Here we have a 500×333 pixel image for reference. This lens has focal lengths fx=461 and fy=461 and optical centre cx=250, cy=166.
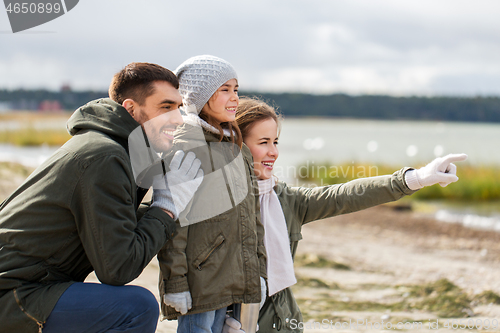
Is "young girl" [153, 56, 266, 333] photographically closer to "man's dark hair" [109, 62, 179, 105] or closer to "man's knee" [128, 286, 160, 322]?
"man's knee" [128, 286, 160, 322]

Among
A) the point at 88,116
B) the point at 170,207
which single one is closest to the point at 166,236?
the point at 170,207

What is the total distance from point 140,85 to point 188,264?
96 cm

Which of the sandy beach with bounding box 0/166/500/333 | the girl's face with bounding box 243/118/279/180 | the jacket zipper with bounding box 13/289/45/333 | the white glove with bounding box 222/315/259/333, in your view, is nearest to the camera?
the jacket zipper with bounding box 13/289/45/333

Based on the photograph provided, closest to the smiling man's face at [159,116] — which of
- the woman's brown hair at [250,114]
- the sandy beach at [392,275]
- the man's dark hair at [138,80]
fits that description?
the man's dark hair at [138,80]

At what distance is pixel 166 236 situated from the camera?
2.14m

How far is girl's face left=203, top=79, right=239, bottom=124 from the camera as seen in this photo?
259 centimetres

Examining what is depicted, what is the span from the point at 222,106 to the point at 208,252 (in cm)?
83

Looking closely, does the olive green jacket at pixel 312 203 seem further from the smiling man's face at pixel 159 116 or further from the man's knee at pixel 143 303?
the smiling man's face at pixel 159 116

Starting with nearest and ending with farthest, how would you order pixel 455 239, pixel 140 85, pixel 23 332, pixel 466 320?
pixel 23 332 < pixel 140 85 < pixel 466 320 < pixel 455 239

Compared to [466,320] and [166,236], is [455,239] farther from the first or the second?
[166,236]

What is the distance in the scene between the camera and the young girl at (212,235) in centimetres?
222

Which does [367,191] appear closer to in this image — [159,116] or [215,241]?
[215,241]

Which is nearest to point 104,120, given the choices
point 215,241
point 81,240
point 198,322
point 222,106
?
point 81,240

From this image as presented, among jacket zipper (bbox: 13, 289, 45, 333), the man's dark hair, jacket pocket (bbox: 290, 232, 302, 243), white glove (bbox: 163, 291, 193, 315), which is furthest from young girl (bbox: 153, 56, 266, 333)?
jacket zipper (bbox: 13, 289, 45, 333)
